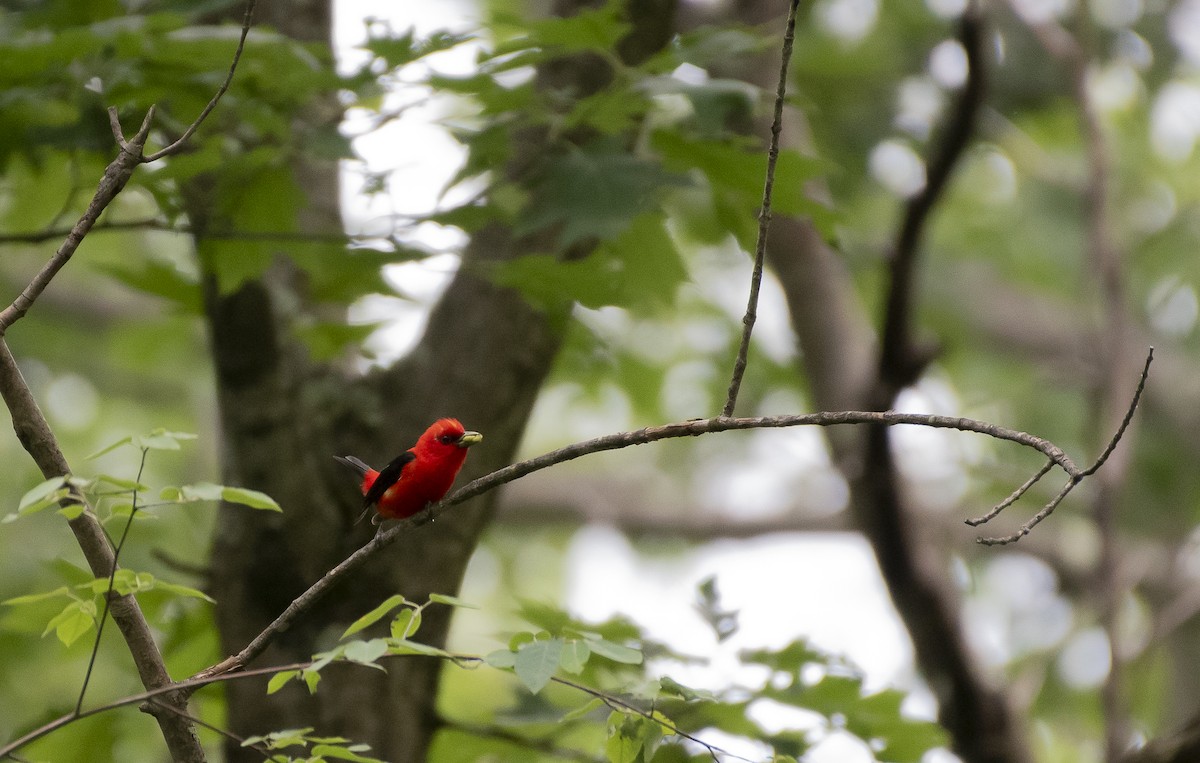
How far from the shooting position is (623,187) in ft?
9.95

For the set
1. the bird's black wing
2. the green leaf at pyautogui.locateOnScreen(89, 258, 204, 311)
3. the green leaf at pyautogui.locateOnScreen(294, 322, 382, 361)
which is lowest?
the bird's black wing

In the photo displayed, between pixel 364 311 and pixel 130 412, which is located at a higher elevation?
pixel 130 412

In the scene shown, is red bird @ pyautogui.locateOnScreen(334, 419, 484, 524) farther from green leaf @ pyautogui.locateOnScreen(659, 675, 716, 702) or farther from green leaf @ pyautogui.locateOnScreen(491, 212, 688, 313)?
green leaf @ pyautogui.locateOnScreen(659, 675, 716, 702)

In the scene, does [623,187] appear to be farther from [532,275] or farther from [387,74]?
[387,74]

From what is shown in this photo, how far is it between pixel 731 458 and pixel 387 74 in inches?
312

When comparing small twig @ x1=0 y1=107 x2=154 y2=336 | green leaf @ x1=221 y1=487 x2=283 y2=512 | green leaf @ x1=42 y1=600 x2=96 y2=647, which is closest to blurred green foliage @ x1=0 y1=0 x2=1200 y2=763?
green leaf @ x1=42 y1=600 x2=96 y2=647

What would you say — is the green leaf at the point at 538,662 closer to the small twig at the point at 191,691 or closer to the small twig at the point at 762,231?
the small twig at the point at 191,691

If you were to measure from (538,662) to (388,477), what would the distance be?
1.40 meters

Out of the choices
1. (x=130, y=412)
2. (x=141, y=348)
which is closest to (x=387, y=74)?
(x=141, y=348)

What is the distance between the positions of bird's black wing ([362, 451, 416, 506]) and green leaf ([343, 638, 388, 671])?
1.21 meters

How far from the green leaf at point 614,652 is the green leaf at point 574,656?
0.02m

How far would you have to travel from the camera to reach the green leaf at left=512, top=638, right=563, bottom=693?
5.91 ft

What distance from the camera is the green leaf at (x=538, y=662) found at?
5.91 ft

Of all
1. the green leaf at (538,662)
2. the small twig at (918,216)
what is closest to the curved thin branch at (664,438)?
the green leaf at (538,662)
